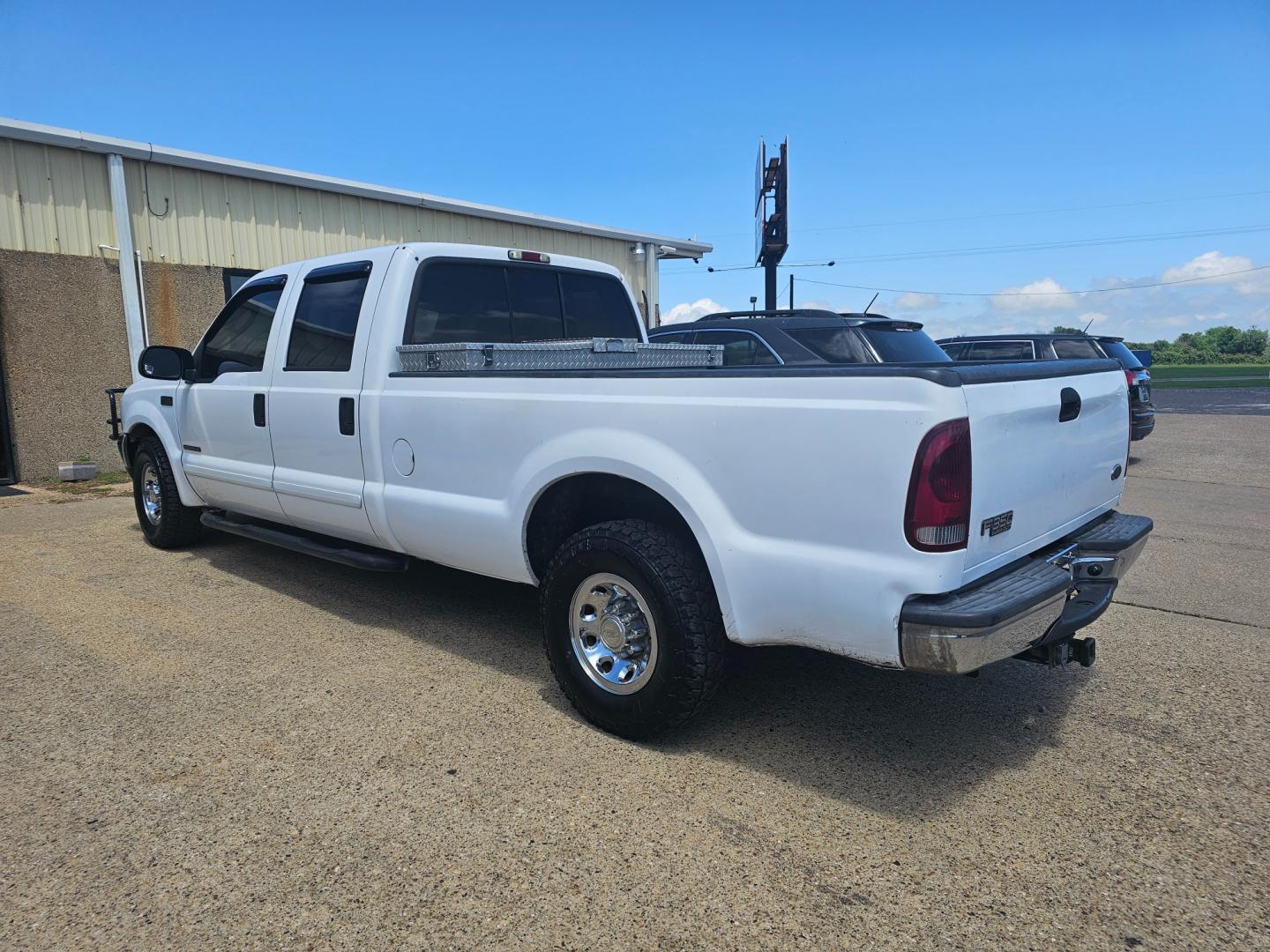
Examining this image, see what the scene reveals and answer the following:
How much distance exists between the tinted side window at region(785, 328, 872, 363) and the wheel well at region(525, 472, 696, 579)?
377cm

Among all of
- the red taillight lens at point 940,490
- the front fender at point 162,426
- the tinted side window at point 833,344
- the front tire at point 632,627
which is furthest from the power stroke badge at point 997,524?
the front fender at point 162,426

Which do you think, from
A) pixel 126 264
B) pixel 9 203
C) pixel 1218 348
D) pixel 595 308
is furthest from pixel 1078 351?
pixel 1218 348

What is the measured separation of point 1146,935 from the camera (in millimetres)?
2096

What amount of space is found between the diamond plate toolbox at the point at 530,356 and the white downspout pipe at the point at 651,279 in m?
12.3

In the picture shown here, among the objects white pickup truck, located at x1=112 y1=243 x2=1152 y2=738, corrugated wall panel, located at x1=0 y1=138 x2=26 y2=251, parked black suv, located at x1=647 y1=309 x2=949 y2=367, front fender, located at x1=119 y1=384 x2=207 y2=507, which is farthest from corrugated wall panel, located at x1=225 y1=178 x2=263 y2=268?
white pickup truck, located at x1=112 y1=243 x2=1152 y2=738

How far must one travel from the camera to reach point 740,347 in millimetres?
7395

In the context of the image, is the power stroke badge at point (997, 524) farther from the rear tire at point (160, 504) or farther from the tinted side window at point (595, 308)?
the rear tire at point (160, 504)

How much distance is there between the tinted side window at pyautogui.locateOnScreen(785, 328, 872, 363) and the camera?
6.72m

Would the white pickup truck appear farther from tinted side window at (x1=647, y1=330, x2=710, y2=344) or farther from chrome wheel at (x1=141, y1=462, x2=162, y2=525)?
tinted side window at (x1=647, y1=330, x2=710, y2=344)

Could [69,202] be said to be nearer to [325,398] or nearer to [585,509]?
[325,398]

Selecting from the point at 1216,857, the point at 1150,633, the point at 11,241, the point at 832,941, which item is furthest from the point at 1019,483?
the point at 11,241

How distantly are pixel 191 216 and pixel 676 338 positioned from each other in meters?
6.54

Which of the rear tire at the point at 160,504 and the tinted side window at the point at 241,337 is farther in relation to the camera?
the rear tire at the point at 160,504

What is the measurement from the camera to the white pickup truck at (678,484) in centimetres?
242
